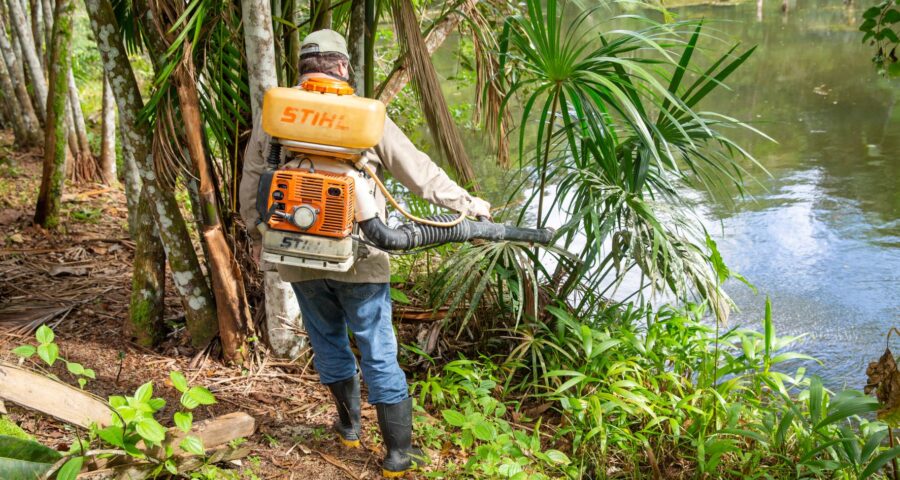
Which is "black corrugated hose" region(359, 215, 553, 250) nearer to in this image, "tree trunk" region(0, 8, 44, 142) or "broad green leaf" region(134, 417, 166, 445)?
"broad green leaf" region(134, 417, 166, 445)

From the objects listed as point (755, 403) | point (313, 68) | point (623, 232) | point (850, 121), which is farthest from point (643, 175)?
point (850, 121)

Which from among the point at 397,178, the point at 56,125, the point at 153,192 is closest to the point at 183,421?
the point at 397,178

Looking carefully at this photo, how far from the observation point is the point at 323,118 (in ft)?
7.70

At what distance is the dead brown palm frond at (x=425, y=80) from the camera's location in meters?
3.45

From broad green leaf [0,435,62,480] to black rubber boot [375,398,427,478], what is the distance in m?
1.08

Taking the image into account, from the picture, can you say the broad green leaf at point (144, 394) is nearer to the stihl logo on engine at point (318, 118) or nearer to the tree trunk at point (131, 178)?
the stihl logo on engine at point (318, 118)

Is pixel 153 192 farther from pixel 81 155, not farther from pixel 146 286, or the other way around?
pixel 81 155

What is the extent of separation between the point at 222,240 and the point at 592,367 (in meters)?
1.74

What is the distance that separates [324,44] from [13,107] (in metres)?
5.68

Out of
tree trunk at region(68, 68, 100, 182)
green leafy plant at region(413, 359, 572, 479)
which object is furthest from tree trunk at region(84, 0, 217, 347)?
tree trunk at region(68, 68, 100, 182)

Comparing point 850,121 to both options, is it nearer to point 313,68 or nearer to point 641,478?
point 641,478

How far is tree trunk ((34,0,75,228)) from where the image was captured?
4977mm

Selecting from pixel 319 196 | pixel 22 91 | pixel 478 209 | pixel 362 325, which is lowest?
pixel 362 325

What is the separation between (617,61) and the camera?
2.89 m
